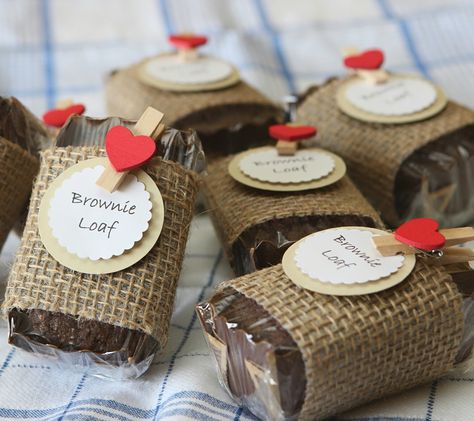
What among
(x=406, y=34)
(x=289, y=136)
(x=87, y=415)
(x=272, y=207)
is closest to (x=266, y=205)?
(x=272, y=207)

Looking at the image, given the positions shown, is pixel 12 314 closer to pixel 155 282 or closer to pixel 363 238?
pixel 155 282

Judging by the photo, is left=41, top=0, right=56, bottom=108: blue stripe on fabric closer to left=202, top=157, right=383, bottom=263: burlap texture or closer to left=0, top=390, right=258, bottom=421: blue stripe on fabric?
left=202, top=157, right=383, bottom=263: burlap texture

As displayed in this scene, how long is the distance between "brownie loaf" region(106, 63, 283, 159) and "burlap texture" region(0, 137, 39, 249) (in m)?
0.31

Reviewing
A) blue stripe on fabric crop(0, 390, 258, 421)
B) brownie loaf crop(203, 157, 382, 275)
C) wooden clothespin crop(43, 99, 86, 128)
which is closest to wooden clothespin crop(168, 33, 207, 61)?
wooden clothespin crop(43, 99, 86, 128)

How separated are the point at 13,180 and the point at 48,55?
901mm

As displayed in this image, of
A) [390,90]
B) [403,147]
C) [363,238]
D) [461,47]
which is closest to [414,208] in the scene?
[403,147]

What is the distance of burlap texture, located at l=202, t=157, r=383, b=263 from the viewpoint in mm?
1144

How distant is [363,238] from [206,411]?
29cm

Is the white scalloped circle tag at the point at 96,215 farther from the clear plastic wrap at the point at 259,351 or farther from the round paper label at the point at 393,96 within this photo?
the round paper label at the point at 393,96

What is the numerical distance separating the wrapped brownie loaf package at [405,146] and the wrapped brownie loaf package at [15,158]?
52 centimetres

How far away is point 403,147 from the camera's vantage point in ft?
4.36

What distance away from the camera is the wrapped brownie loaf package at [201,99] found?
1449mm

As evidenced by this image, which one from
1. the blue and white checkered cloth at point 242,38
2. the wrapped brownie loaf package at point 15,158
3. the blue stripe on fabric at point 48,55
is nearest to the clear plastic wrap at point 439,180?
the blue and white checkered cloth at point 242,38

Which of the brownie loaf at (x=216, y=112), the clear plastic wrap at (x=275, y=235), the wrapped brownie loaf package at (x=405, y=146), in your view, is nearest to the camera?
the clear plastic wrap at (x=275, y=235)
